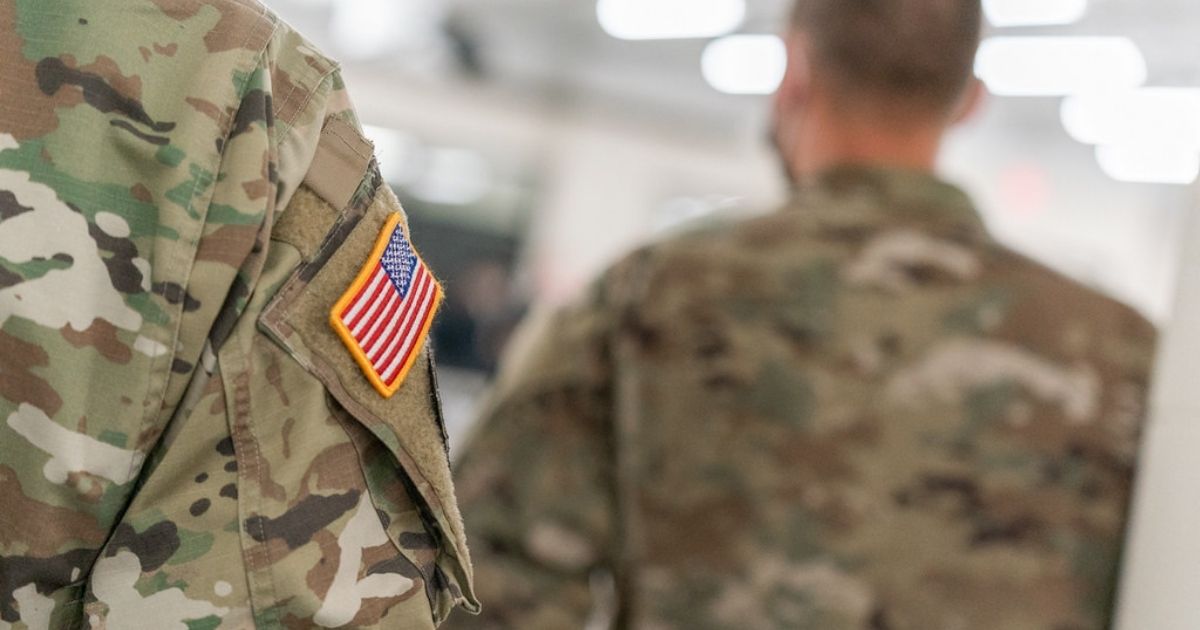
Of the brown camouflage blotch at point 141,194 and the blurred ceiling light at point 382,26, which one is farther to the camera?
the blurred ceiling light at point 382,26

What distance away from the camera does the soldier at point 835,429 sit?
1.45 m

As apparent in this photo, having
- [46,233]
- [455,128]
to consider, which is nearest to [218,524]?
[46,233]

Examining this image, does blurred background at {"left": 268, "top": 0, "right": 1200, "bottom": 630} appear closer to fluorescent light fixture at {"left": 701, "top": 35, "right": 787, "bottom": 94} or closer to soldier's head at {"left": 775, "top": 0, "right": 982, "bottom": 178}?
fluorescent light fixture at {"left": 701, "top": 35, "right": 787, "bottom": 94}

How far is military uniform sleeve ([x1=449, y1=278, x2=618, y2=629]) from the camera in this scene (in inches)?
59.1

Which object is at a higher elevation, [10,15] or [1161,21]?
[10,15]

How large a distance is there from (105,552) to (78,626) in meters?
0.06

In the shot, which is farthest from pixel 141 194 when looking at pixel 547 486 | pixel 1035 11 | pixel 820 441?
pixel 1035 11

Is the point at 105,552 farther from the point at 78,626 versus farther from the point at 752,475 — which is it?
the point at 752,475

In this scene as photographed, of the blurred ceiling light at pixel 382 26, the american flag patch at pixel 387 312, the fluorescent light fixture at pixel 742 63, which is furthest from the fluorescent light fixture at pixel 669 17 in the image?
the american flag patch at pixel 387 312

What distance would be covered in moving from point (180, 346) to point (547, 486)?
771 millimetres

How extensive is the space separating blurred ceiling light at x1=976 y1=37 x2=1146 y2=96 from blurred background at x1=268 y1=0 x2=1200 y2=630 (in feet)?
0.07

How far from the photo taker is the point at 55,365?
768 mm

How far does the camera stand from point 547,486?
59.2 inches

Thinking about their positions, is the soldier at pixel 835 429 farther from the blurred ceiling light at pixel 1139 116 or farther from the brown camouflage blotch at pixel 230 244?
the blurred ceiling light at pixel 1139 116
